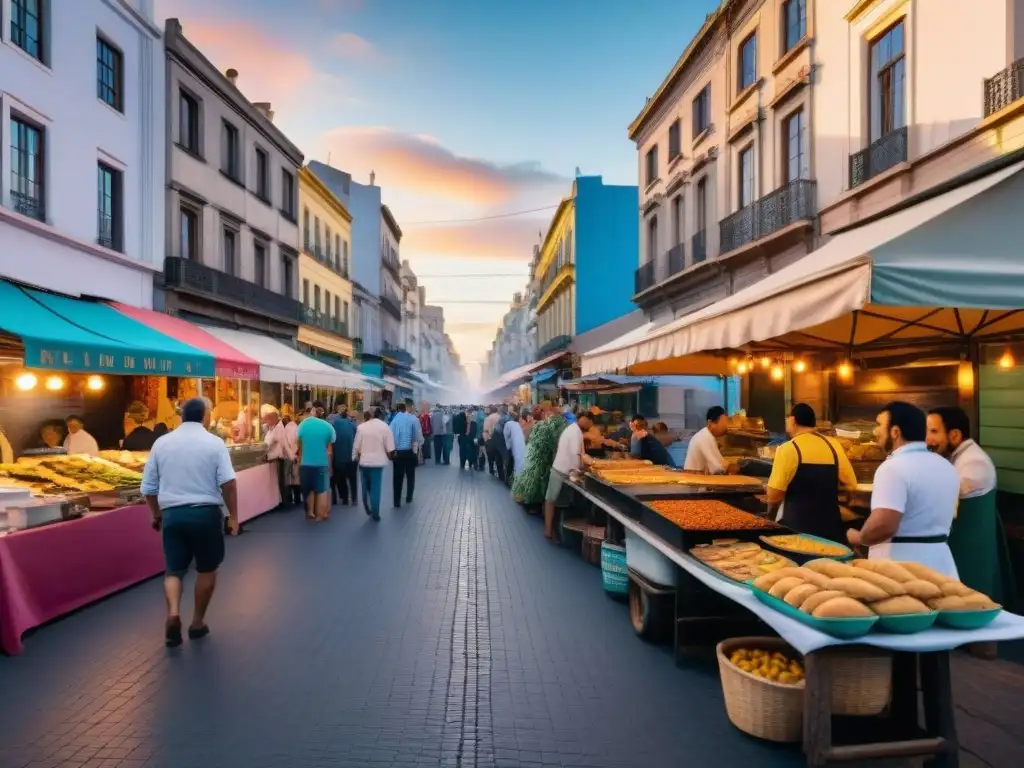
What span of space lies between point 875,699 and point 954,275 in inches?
105

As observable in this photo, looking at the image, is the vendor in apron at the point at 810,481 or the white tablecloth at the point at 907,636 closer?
the white tablecloth at the point at 907,636

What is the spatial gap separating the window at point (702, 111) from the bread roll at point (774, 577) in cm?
1931

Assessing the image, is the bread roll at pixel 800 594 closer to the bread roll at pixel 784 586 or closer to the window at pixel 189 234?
the bread roll at pixel 784 586

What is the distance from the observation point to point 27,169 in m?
13.2

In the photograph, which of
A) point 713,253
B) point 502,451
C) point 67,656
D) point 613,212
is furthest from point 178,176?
point 613,212

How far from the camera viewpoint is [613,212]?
40062 millimetres

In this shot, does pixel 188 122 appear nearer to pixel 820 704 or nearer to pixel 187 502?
pixel 187 502

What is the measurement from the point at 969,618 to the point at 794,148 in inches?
597

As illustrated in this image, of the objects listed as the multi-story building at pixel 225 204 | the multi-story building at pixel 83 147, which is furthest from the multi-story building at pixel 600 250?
the multi-story building at pixel 83 147

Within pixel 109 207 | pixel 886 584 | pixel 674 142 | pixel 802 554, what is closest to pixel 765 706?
pixel 802 554

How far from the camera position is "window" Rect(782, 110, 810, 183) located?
1565 cm

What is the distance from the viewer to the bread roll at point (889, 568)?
361 cm

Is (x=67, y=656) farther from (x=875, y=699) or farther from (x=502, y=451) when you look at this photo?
(x=502, y=451)

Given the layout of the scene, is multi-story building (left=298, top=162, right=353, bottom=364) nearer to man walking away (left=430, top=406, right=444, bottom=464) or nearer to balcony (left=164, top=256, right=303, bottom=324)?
balcony (left=164, top=256, right=303, bottom=324)
